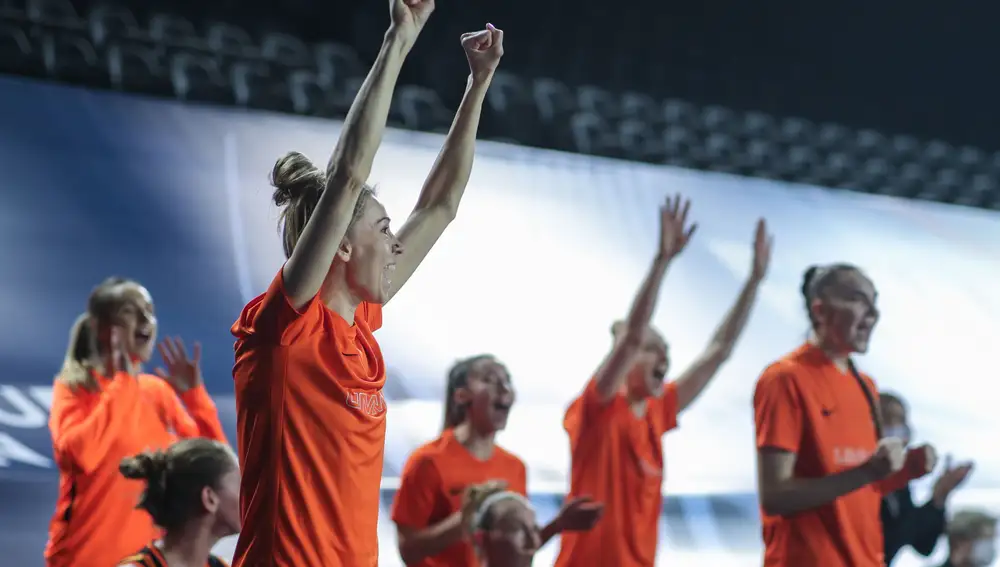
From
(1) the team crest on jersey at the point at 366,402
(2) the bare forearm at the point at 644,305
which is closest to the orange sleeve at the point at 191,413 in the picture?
(2) the bare forearm at the point at 644,305

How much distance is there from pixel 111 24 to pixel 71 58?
0.96 ft

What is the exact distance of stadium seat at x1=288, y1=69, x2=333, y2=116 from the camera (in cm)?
527

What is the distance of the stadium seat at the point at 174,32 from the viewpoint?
203 inches

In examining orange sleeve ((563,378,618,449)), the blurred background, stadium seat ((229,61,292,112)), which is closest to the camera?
orange sleeve ((563,378,618,449))

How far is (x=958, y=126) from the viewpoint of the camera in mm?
7172

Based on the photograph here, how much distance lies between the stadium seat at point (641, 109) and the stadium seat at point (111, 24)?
103 inches

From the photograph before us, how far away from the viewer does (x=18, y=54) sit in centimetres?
477

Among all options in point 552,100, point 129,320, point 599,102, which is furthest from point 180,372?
point 599,102

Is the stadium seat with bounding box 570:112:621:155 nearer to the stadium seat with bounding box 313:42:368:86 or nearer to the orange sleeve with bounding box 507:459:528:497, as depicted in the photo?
the stadium seat with bounding box 313:42:368:86

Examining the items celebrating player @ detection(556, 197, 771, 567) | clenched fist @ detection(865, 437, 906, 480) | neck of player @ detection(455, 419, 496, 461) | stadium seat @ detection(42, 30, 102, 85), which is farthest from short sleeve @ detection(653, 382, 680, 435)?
stadium seat @ detection(42, 30, 102, 85)

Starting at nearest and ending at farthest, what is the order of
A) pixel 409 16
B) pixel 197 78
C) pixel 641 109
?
pixel 409 16 < pixel 197 78 < pixel 641 109

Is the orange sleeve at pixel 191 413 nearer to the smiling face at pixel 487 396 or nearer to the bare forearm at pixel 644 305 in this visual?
the smiling face at pixel 487 396

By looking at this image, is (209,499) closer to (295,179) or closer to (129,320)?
(295,179)

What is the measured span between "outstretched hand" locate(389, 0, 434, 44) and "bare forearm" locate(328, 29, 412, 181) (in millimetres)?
62
